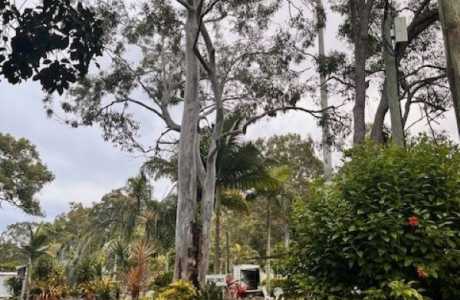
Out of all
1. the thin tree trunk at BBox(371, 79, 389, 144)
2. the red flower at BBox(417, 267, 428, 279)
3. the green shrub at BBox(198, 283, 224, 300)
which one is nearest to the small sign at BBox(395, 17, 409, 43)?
the thin tree trunk at BBox(371, 79, 389, 144)

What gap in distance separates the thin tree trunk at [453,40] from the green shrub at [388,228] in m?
1.25

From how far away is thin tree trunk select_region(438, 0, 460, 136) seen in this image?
2.38 meters

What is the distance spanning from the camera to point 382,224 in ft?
11.4

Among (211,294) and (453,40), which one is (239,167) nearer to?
(211,294)

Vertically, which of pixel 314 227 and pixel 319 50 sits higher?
pixel 319 50

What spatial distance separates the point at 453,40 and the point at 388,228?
1.53 metres

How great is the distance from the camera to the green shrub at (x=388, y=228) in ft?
11.3

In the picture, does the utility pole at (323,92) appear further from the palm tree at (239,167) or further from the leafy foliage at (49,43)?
the leafy foliage at (49,43)

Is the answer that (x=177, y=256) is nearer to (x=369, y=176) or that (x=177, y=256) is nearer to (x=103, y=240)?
(x=369, y=176)

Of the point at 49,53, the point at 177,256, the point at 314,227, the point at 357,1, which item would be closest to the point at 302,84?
the point at 357,1

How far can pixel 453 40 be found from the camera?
2.43 meters

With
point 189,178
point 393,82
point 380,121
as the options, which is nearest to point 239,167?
point 189,178

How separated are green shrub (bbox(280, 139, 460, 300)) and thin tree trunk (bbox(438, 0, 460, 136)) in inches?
49.2

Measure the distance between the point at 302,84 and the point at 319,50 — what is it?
3.33 feet
